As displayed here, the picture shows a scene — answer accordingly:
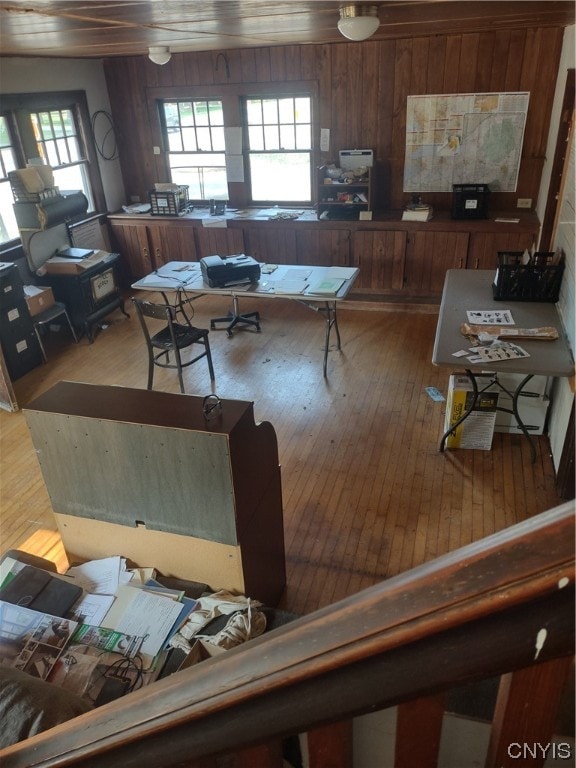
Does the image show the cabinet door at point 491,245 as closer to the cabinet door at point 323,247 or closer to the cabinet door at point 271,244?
the cabinet door at point 323,247

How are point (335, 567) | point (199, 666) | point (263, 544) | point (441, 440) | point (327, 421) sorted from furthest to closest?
point (327, 421) < point (441, 440) < point (335, 567) < point (263, 544) < point (199, 666)

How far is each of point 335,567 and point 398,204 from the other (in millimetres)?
4357

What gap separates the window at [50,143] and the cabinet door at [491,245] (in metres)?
4.34

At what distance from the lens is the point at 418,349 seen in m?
5.16

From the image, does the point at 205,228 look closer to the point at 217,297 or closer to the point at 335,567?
the point at 217,297

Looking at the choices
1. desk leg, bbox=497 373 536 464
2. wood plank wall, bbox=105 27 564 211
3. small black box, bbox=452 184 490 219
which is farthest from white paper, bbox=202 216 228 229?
desk leg, bbox=497 373 536 464

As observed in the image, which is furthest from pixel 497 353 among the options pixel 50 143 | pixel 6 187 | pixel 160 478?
pixel 50 143

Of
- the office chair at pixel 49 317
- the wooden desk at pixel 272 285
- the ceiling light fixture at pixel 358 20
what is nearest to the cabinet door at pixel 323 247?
the wooden desk at pixel 272 285

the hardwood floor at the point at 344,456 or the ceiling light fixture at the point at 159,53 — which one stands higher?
the ceiling light fixture at the point at 159,53

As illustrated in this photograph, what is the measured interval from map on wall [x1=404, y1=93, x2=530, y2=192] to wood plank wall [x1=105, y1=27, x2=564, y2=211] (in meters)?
0.08

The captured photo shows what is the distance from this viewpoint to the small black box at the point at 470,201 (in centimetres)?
546

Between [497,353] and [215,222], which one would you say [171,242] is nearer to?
[215,222]

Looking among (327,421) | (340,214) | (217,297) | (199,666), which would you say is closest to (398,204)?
(340,214)

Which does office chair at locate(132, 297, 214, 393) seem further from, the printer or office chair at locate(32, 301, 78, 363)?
office chair at locate(32, 301, 78, 363)
